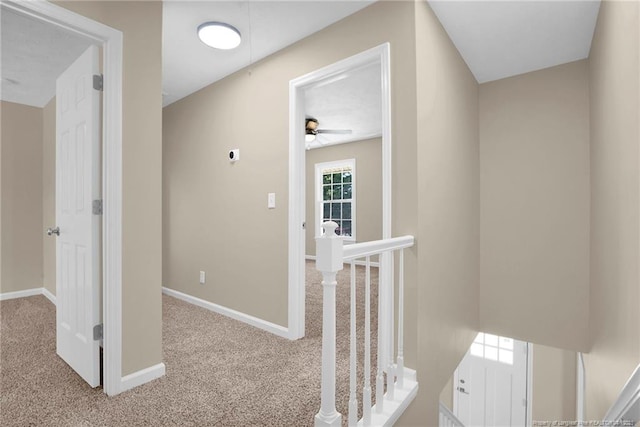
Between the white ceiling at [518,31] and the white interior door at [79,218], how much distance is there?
2205 mm

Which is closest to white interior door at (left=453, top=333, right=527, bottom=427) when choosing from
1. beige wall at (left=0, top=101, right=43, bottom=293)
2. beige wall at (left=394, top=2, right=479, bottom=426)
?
beige wall at (left=394, top=2, right=479, bottom=426)

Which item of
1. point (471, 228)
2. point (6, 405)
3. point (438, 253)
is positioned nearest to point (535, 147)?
point (471, 228)

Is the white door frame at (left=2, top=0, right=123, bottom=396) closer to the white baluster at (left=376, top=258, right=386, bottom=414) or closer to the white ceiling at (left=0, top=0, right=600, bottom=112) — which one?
the white ceiling at (left=0, top=0, right=600, bottom=112)

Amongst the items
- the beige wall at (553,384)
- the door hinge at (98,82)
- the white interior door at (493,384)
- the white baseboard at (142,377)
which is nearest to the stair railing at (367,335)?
the white baseboard at (142,377)

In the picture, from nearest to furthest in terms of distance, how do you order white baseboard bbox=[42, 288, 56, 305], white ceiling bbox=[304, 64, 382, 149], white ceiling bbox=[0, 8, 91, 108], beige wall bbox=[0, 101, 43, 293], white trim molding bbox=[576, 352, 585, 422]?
white ceiling bbox=[0, 8, 91, 108] → white trim molding bbox=[576, 352, 585, 422] → white ceiling bbox=[304, 64, 382, 149] → white baseboard bbox=[42, 288, 56, 305] → beige wall bbox=[0, 101, 43, 293]

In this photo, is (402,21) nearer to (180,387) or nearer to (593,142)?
(593,142)

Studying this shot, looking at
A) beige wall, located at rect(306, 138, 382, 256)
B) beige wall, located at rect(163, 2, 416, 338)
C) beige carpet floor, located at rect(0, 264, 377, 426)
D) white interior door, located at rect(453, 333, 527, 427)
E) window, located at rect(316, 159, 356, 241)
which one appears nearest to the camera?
beige carpet floor, located at rect(0, 264, 377, 426)

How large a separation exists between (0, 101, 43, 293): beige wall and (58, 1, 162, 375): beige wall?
10.5ft

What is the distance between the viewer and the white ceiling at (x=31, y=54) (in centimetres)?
222

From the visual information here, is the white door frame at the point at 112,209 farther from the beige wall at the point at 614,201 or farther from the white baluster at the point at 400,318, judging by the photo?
the beige wall at the point at 614,201

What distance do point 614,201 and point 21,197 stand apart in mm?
5661

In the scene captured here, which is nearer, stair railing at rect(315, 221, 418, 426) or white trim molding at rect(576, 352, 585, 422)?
stair railing at rect(315, 221, 418, 426)

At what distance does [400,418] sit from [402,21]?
2.30 meters

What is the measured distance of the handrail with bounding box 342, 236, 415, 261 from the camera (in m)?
1.34
